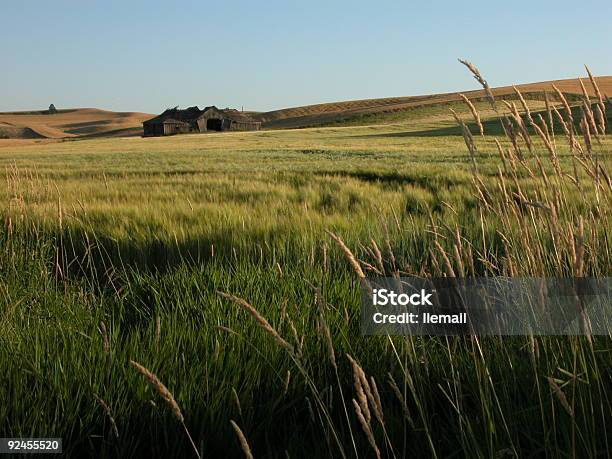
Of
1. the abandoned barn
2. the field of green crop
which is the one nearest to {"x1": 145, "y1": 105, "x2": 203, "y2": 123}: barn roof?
the abandoned barn

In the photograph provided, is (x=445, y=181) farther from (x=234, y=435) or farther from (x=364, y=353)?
(x=234, y=435)

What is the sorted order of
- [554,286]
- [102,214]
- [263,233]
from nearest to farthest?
[554,286]
[263,233]
[102,214]

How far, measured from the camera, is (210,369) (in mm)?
1778

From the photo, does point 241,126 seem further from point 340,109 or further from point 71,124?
point 71,124

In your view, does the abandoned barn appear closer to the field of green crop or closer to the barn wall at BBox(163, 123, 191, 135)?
the barn wall at BBox(163, 123, 191, 135)

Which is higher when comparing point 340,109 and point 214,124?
point 340,109

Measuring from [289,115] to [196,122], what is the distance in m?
24.2

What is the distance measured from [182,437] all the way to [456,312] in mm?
1061

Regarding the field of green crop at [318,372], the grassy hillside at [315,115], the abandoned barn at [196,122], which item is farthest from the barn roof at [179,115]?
the field of green crop at [318,372]

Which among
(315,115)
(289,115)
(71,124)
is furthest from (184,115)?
(71,124)

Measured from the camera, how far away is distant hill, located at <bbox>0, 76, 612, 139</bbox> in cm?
6341

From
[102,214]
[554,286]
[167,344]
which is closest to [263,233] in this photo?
[102,214]

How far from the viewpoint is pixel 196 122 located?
65438mm

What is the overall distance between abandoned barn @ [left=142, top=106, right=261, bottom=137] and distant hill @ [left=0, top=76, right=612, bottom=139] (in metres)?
5.17
